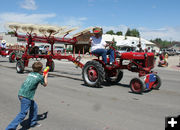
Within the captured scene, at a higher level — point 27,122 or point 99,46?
point 99,46

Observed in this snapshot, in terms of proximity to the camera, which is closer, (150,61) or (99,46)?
(150,61)

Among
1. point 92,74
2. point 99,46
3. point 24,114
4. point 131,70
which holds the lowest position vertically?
point 24,114

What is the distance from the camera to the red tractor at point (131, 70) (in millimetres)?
7273

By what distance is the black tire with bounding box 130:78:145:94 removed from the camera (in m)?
7.02

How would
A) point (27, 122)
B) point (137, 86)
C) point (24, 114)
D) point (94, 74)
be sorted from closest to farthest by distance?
point (24, 114) < point (27, 122) < point (137, 86) < point (94, 74)

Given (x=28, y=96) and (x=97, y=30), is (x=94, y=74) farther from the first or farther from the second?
(x=28, y=96)

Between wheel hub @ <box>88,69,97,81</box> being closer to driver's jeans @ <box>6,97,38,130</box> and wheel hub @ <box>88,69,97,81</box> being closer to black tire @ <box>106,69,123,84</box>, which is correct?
black tire @ <box>106,69,123,84</box>

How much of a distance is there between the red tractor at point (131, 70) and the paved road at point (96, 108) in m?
0.31

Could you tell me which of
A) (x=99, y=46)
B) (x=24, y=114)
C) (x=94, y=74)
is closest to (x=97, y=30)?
(x=99, y=46)

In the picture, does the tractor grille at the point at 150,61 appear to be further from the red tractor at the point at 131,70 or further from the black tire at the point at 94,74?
the black tire at the point at 94,74

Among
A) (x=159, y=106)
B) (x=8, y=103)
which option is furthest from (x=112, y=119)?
(x=8, y=103)

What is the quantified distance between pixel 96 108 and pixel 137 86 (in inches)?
90.3

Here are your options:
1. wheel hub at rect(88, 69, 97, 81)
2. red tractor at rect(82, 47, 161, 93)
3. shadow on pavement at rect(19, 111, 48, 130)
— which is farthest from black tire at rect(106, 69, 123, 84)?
shadow on pavement at rect(19, 111, 48, 130)

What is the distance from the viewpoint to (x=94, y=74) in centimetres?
823
